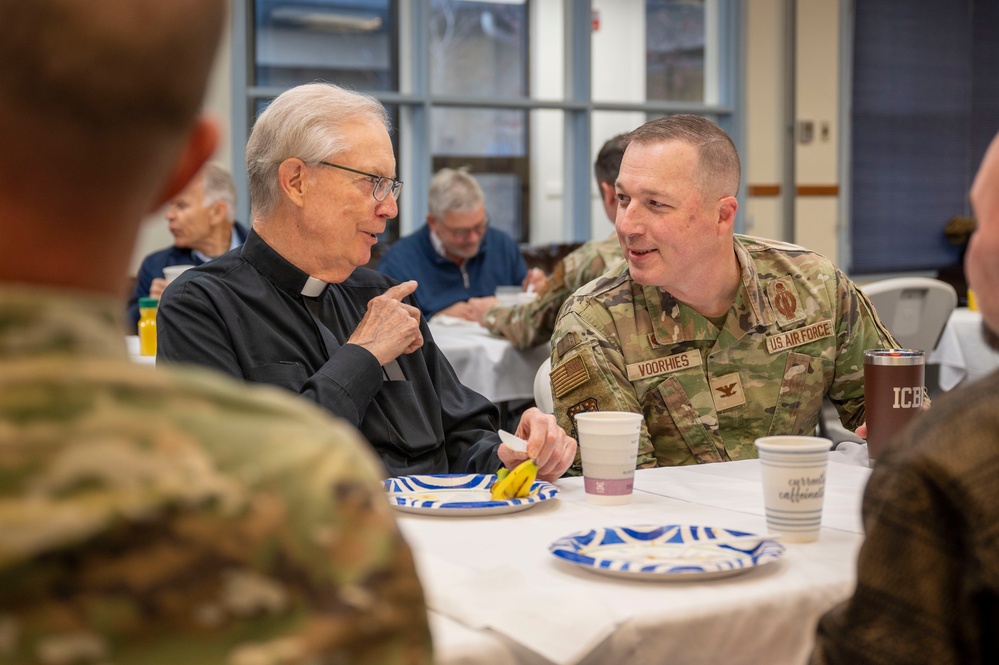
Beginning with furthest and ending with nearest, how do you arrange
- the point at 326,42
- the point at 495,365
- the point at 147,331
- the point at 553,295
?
the point at 326,42 < the point at 495,365 < the point at 553,295 < the point at 147,331

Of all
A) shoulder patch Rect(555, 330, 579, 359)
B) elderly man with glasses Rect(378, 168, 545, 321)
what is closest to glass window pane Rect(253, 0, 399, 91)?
elderly man with glasses Rect(378, 168, 545, 321)

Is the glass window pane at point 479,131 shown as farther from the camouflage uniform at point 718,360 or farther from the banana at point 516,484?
the banana at point 516,484

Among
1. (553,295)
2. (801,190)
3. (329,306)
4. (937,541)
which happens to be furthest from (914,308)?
(801,190)

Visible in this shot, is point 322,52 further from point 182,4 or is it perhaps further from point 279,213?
point 182,4

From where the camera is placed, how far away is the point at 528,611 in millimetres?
1079

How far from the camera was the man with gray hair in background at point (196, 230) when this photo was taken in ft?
15.9

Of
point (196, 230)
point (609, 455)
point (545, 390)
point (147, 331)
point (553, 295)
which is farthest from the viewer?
point (196, 230)

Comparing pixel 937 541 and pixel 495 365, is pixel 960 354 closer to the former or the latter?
pixel 495 365

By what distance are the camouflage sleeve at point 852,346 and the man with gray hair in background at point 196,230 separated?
321cm

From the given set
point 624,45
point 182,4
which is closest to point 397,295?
point 182,4

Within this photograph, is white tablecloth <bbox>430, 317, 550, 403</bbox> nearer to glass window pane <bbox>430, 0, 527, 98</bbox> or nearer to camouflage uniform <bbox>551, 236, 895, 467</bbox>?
camouflage uniform <bbox>551, 236, 895, 467</bbox>

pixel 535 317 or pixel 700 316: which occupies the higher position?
pixel 700 316

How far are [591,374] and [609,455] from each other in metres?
0.57

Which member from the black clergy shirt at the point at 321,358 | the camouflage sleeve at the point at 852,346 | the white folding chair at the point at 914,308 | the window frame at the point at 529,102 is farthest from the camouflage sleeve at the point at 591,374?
the window frame at the point at 529,102
